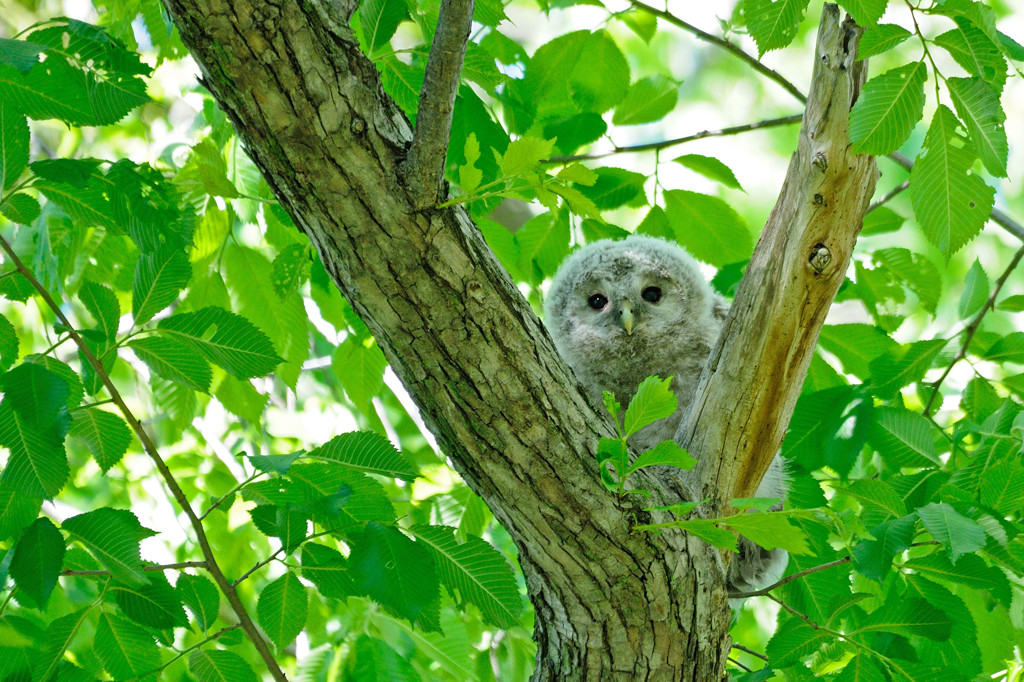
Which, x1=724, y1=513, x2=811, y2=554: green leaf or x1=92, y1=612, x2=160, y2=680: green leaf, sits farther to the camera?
x1=92, y1=612, x2=160, y2=680: green leaf

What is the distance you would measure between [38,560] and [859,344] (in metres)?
2.14

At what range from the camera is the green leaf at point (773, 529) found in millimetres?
1457

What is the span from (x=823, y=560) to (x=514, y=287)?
1.21 metres

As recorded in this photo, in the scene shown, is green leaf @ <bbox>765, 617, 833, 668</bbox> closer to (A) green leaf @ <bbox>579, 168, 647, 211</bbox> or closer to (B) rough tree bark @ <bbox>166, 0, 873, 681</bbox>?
(B) rough tree bark @ <bbox>166, 0, 873, 681</bbox>

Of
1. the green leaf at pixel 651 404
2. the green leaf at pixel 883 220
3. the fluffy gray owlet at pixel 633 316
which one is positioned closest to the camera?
the green leaf at pixel 651 404

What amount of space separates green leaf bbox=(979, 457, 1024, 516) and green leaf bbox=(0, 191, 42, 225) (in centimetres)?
205

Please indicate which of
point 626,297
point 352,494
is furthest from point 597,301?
point 352,494

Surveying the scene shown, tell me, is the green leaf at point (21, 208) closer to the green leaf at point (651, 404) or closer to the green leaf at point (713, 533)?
the green leaf at point (651, 404)

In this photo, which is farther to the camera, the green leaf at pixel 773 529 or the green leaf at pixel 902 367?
the green leaf at pixel 902 367

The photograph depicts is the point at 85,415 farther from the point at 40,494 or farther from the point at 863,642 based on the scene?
the point at 863,642

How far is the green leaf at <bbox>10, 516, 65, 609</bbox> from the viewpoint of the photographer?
4.64 feet

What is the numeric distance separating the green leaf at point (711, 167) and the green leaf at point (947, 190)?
35.9 inches

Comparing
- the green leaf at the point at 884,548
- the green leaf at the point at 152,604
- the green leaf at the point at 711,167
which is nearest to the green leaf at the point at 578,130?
the green leaf at the point at 711,167

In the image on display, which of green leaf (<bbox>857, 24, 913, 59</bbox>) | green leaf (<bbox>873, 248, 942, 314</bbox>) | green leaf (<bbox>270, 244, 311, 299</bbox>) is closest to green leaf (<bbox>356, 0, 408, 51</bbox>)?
green leaf (<bbox>270, 244, 311, 299</bbox>)
